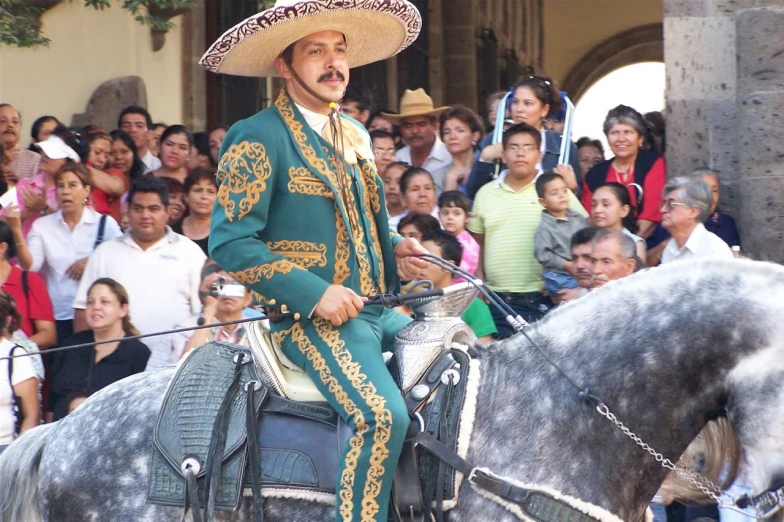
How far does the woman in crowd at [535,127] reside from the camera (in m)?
7.89

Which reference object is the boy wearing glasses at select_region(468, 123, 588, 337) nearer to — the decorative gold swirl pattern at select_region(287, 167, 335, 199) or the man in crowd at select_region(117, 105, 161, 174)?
the decorative gold swirl pattern at select_region(287, 167, 335, 199)

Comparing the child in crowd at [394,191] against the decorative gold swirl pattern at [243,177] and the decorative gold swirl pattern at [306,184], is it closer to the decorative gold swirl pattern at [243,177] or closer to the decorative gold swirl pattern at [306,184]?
the decorative gold swirl pattern at [306,184]

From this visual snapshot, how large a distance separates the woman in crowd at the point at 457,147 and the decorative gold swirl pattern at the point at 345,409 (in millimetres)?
4379

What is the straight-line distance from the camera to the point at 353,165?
4340 millimetres

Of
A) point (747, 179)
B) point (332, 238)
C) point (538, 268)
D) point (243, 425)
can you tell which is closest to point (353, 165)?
point (332, 238)

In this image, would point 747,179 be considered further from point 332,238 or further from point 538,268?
point 332,238

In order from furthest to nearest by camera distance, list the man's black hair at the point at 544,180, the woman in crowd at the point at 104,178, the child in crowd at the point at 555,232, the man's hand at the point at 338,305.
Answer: the woman in crowd at the point at 104,178, the man's black hair at the point at 544,180, the child in crowd at the point at 555,232, the man's hand at the point at 338,305

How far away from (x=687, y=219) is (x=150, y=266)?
2.93m

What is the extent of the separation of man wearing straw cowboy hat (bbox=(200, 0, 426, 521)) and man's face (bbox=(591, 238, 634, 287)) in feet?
6.34

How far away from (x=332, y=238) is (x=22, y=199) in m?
4.54

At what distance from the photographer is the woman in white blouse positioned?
24.9ft

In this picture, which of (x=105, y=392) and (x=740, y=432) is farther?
(x=105, y=392)

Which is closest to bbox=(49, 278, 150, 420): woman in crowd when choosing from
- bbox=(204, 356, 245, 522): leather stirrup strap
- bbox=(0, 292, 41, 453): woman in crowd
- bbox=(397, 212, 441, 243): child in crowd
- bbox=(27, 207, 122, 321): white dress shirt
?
bbox=(0, 292, 41, 453): woman in crowd

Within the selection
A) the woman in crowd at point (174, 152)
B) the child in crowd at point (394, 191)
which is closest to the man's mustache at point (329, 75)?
the child in crowd at point (394, 191)
